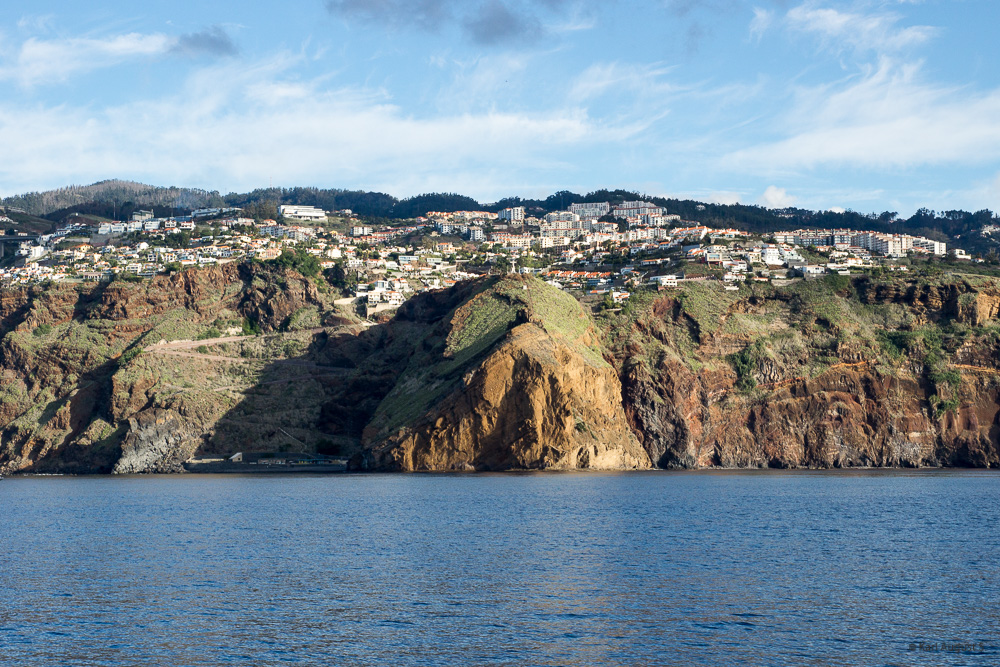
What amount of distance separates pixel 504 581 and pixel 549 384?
56.3m

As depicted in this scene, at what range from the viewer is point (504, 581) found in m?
38.0

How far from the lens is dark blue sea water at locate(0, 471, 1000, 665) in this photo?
28.4 metres

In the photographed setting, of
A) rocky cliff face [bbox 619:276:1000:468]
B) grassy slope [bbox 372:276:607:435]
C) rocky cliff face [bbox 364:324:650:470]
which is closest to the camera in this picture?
rocky cliff face [bbox 364:324:650:470]

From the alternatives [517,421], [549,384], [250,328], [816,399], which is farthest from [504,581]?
[250,328]

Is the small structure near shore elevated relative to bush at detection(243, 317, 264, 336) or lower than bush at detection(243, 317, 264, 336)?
lower

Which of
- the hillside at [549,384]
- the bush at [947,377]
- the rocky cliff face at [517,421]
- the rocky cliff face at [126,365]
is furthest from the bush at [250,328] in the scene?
the bush at [947,377]

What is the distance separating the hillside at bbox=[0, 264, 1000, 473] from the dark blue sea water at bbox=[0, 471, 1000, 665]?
25.7m

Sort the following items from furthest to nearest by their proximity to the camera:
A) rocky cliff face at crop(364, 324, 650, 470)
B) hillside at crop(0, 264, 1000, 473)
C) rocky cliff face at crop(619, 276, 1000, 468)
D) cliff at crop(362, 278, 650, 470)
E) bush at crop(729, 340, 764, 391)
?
Answer: 1. bush at crop(729, 340, 764, 391)
2. rocky cliff face at crop(619, 276, 1000, 468)
3. hillside at crop(0, 264, 1000, 473)
4. cliff at crop(362, 278, 650, 470)
5. rocky cliff face at crop(364, 324, 650, 470)

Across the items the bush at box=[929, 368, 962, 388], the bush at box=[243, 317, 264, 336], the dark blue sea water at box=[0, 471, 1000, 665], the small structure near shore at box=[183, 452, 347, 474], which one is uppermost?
the bush at box=[243, 317, 264, 336]

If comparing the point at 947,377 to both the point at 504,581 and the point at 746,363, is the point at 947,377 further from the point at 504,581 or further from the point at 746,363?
the point at 504,581

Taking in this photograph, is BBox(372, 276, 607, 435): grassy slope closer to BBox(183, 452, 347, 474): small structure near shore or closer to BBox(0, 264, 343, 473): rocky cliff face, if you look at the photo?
BBox(183, 452, 347, 474): small structure near shore

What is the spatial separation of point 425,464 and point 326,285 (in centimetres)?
6160

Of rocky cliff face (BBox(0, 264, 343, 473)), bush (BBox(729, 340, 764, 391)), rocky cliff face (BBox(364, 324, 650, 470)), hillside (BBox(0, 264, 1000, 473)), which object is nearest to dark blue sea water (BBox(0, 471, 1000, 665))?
rocky cliff face (BBox(364, 324, 650, 470))

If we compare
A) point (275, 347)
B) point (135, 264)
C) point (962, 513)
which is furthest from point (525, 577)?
point (135, 264)
